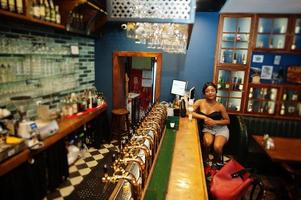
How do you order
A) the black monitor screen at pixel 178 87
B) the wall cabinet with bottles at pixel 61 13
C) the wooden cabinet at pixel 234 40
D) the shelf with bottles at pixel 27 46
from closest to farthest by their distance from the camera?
the wall cabinet with bottles at pixel 61 13
the shelf with bottles at pixel 27 46
the wooden cabinet at pixel 234 40
the black monitor screen at pixel 178 87

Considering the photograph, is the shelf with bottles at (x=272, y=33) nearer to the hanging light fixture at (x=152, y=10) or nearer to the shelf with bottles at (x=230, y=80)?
the shelf with bottles at (x=230, y=80)

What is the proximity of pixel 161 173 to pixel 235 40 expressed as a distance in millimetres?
3395

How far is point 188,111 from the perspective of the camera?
4062 millimetres

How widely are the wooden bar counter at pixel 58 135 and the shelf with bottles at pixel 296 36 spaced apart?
3779 mm

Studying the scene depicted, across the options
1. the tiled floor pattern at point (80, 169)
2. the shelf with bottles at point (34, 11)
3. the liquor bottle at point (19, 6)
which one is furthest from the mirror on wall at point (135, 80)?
the liquor bottle at point (19, 6)

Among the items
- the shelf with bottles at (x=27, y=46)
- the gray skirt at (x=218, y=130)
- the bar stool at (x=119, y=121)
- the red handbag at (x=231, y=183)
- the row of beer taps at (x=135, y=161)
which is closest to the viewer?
the row of beer taps at (x=135, y=161)

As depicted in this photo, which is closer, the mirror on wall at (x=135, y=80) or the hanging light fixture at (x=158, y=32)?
the hanging light fixture at (x=158, y=32)

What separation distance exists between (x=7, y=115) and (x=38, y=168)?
2.37 feet

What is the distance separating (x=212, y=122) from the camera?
350cm

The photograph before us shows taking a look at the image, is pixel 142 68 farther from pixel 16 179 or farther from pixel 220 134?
pixel 16 179

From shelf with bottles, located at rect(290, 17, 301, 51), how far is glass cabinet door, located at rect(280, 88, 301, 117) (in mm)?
781

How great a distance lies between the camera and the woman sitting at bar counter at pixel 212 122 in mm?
3451

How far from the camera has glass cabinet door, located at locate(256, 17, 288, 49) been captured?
13.8ft

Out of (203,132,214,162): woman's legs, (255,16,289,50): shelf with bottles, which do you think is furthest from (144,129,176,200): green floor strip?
(255,16,289,50): shelf with bottles
